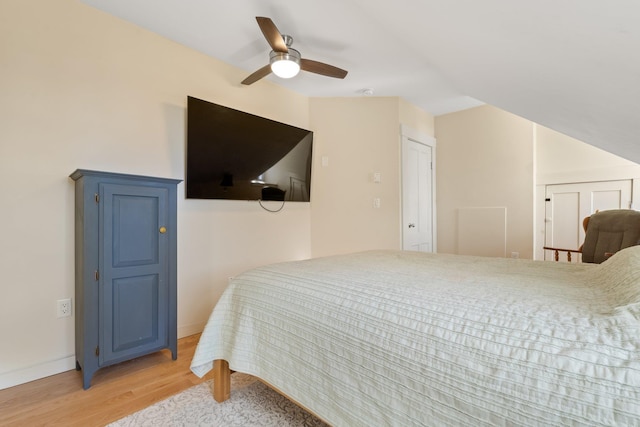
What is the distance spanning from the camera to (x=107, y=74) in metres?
2.11

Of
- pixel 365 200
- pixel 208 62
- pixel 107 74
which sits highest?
pixel 208 62

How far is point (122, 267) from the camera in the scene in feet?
6.04

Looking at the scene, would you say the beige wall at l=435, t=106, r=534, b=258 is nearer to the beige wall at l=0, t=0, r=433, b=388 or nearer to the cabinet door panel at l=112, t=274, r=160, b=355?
the beige wall at l=0, t=0, r=433, b=388

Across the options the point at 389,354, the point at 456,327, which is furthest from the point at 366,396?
the point at 456,327

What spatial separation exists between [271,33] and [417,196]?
2.77 meters

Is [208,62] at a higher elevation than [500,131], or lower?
higher

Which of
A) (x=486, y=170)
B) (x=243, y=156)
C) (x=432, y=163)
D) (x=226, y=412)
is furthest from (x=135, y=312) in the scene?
(x=486, y=170)

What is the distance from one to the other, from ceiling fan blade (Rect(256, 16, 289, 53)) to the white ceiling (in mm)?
258

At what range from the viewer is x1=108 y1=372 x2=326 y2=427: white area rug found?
1.40 metres

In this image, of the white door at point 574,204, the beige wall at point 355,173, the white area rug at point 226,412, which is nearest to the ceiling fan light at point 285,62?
the beige wall at point 355,173

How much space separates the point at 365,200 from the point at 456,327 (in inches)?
110

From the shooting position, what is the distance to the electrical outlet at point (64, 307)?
1.91 m

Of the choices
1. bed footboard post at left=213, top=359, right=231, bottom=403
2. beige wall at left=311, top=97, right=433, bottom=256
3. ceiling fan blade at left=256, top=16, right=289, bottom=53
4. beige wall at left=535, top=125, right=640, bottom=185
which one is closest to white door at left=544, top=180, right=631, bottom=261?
beige wall at left=535, top=125, right=640, bottom=185

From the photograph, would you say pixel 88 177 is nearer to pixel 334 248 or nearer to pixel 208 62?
pixel 208 62
